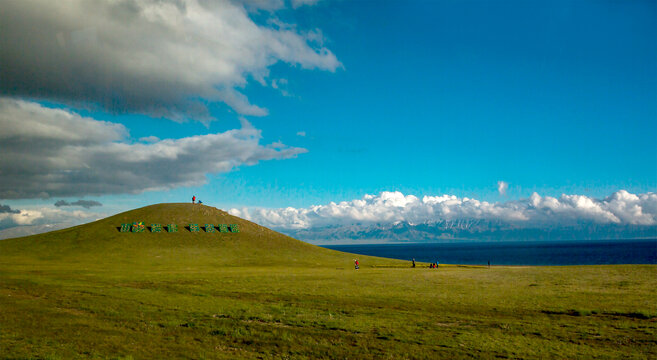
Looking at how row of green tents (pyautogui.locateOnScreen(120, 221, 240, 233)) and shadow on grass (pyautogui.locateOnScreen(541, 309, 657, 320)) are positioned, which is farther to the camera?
row of green tents (pyautogui.locateOnScreen(120, 221, 240, 233))

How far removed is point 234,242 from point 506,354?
5122 inches

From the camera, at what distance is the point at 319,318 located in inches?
1054

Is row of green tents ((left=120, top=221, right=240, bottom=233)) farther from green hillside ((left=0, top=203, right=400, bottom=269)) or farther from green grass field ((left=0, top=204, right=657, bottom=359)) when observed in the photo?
green grass field ((left=0, top=204, right=657, bottom=359))

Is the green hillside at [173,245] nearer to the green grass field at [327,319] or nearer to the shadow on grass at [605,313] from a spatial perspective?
the green grass field at [327,319]

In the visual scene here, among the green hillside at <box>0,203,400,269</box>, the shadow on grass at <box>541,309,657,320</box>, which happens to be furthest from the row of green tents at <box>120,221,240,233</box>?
the shadow on grass at <box>541,309,657,320</box>

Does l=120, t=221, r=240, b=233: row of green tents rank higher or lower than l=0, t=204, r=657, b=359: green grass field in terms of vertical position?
higher

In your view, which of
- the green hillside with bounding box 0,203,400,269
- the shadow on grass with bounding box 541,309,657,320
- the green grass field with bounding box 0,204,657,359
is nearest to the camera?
the green grass field with bounding box 0,204,657,359

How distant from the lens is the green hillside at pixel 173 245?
10859cm

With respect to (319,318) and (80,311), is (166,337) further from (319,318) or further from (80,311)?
(80,311)

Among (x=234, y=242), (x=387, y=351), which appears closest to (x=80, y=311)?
(x=387, y=351)

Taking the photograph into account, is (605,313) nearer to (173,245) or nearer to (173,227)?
(173,245)

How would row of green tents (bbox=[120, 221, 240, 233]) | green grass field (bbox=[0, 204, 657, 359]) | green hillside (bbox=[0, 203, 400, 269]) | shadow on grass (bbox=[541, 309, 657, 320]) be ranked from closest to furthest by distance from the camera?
green grass field (bbox=[0, 204, 657, 359])
shadow on grass (bbox=[541, 309, 657, 320])
green hillside (bbox=[0, 203, 400, 269])
row of green tents (bbox=[120, 221, 240, 233])

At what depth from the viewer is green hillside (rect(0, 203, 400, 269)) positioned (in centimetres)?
10859

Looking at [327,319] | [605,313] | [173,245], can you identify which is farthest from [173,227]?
[605,313]
